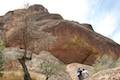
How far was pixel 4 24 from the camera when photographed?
93.4m

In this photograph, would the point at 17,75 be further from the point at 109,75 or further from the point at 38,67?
the point at 109,75

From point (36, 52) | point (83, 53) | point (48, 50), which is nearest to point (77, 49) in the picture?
point (83, 53)

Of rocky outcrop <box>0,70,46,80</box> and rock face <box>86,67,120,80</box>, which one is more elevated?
rock face <box>86,67,120,80</box>

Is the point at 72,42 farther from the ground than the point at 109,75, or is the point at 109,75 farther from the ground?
the point at 109,75

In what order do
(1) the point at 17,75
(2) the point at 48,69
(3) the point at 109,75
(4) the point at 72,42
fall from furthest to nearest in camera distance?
(4) the point at 72,42 < (2) the point at 48,69 < (1) the point at 17,75 < (3) the point at 109,75

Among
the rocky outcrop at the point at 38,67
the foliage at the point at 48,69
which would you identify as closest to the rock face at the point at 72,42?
the rocky outcrop at the point at 38,67

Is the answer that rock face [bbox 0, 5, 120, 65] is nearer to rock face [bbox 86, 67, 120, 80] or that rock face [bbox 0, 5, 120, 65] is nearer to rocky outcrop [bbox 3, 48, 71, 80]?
rocky outcrop [bbox 3, 48, 71, 80]

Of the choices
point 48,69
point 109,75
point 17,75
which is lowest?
point 17,75

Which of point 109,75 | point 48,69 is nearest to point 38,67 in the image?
point 48,69

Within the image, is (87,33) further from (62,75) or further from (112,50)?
(62,75)

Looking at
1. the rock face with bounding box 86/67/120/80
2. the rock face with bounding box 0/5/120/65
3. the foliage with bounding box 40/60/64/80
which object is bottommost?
the rock face with bounding box 0/5/120/65

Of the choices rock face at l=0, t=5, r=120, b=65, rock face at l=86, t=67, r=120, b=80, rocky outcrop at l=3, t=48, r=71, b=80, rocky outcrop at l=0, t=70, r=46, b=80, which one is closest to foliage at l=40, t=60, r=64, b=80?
rocky outcrop at l=3, t=48, r=71, b=80

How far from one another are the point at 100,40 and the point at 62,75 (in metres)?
26.3

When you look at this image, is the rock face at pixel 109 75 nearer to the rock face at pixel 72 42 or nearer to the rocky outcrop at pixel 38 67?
the rocky outcrop at pixel 38 67
